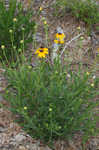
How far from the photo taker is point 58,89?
7.52 feet

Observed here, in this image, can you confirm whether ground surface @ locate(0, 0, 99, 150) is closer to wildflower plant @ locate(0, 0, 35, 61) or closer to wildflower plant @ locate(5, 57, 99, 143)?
wildflower plant @ locate(5, 57, 99, 143)

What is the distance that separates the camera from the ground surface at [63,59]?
7.74 feet

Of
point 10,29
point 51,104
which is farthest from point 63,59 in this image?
point 51,104

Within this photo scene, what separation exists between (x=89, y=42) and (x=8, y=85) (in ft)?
5.79

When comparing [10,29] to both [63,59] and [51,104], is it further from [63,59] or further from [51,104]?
[51,104]

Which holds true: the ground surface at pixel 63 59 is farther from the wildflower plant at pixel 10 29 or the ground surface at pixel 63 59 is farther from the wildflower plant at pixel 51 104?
the wildflower plant at pixel 10 29

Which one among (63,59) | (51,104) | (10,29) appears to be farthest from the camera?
(63,59)

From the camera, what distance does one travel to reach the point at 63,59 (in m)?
3.42

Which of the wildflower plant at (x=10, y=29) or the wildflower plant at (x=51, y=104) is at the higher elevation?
the wildflower plant at (x=10, y=29)

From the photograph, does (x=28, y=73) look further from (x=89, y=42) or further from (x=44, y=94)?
(x=89, y=42)

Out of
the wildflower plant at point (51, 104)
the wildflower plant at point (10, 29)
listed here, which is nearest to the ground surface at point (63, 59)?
the wildflower plant at point (51, 104)

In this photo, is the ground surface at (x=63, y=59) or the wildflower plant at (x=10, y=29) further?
the wildflower plant at (x=10, y=29)

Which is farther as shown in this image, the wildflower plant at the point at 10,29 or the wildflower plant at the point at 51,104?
the wildflower plant at the point at 10,29

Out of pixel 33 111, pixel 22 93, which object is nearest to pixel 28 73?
pixel 22 93
